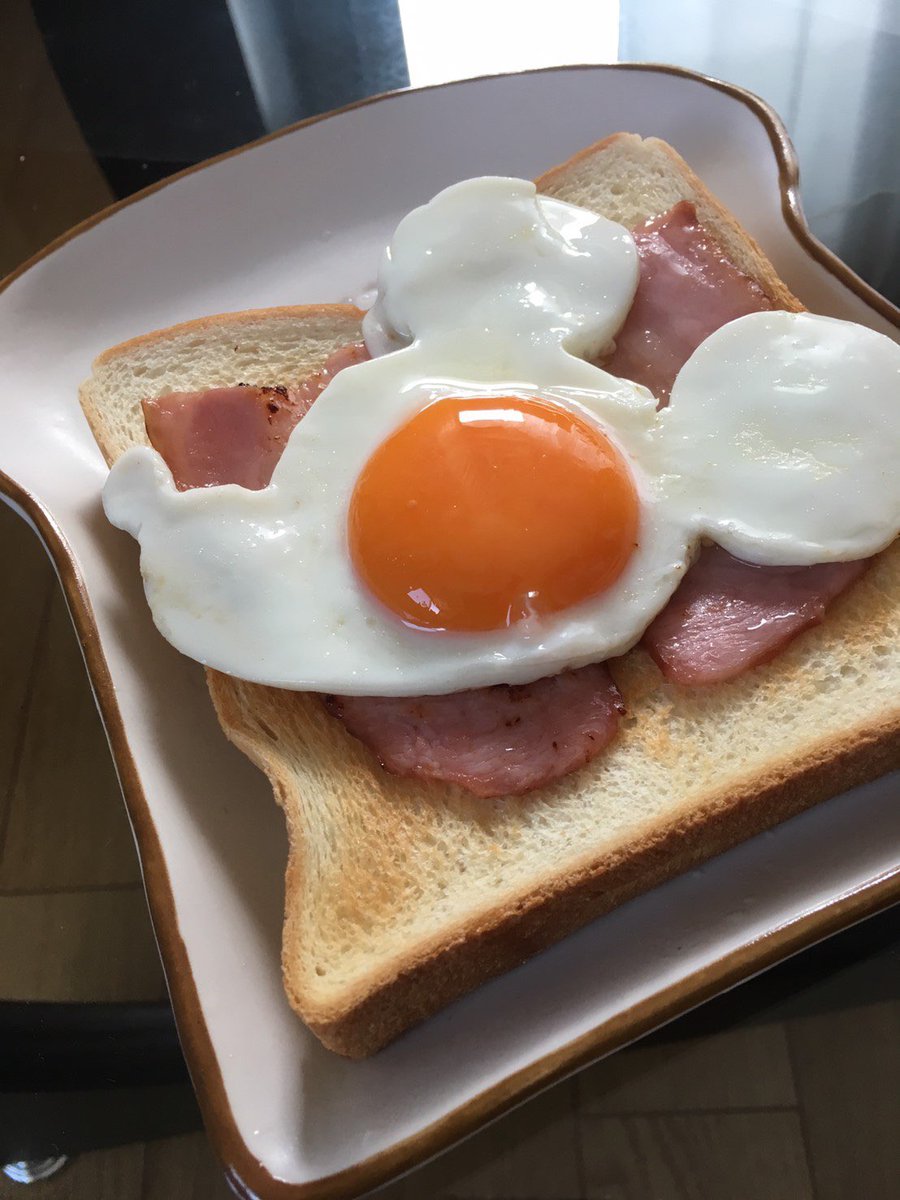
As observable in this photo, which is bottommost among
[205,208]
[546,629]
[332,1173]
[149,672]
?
[332,1173]

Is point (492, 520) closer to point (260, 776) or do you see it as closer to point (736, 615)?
point (736, 615)


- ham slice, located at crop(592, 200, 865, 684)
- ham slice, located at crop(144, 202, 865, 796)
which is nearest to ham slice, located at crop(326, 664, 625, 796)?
ham slice, located at crop(144, 202, 865, 796)

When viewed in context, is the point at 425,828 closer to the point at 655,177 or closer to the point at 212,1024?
the point at 212,1024

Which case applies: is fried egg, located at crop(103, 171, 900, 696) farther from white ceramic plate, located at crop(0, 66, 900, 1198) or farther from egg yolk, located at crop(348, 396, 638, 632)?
white ceramic plate, located at crop(0, 66, 900, 1198)

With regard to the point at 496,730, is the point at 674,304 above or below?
above

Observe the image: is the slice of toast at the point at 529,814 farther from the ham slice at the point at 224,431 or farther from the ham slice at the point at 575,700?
the ham slice at the point at 224,431

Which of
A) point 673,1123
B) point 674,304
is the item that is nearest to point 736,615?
point 674,304

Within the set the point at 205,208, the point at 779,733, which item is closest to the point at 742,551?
the point at 779,733
